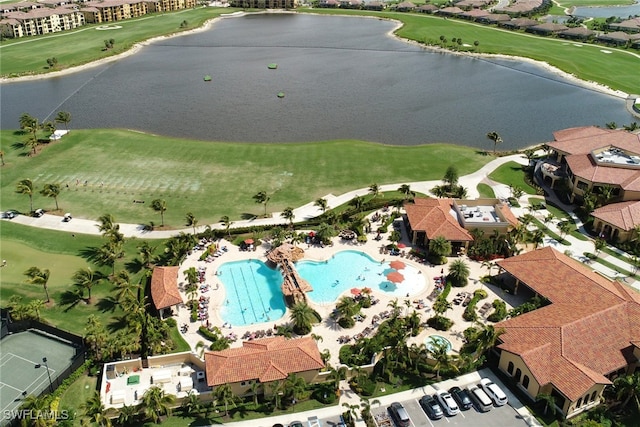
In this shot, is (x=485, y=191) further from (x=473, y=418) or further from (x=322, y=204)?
(x=473, y=418)

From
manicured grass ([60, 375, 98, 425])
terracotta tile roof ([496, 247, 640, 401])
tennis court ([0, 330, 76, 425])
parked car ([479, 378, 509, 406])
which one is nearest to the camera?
manicured grass ([60, 375, 98, 425])

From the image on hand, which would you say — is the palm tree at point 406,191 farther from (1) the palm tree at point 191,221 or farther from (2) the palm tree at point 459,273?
(1) the palm tree at point 191,221

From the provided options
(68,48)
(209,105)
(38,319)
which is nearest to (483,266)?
(38,319)

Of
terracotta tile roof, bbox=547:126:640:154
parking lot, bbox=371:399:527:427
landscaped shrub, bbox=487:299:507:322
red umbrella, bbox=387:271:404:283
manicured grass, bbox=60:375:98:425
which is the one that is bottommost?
manicured grass, bbox=60:375:98:425

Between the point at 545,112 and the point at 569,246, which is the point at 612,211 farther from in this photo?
the point at 545,112

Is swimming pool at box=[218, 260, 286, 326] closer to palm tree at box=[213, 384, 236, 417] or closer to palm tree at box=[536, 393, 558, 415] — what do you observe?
Result: palm tree at box=[213, 384, 236, 417]

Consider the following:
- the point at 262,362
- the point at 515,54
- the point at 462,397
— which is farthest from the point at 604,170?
the point at 515,54

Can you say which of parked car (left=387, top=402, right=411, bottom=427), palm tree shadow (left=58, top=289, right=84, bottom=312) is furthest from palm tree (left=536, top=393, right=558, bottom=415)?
palm tree shadow (left=58, top=289, right=84, bottom=312)
